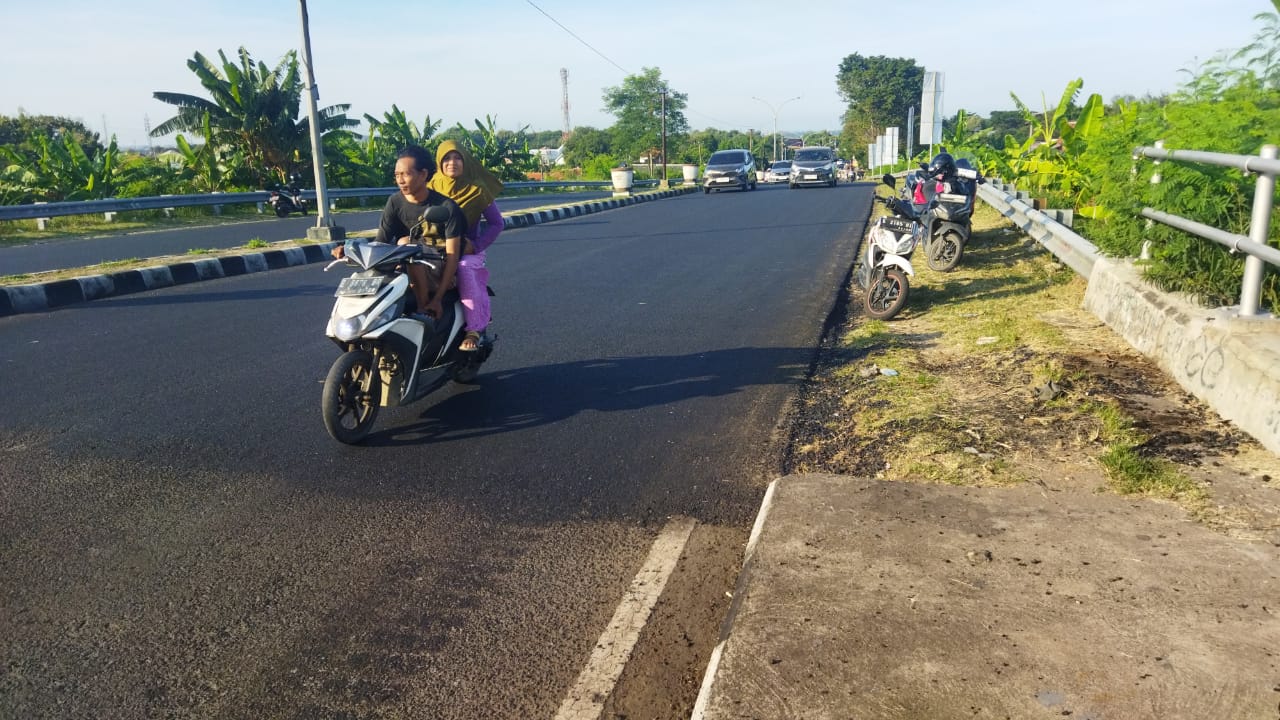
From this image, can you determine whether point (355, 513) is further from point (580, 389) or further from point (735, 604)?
point (580, 389)

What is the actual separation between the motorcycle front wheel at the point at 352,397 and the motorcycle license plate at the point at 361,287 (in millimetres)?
287

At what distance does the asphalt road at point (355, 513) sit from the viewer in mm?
2623

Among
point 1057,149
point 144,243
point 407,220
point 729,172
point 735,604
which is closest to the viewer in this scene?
point 735,604

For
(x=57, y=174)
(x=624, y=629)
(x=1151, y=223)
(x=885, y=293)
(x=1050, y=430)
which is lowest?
(x=624, y=629)

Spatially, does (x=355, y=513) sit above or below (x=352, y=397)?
below

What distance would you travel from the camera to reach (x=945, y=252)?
1026 centimetres

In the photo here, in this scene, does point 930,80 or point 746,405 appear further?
point 930,80

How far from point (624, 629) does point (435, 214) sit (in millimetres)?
2809

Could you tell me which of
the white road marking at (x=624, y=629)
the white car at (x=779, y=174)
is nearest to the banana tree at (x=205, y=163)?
the white road marking at (x=624, y=629)

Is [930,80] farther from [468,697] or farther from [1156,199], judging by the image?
[468,697]

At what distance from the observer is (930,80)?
2214 centimetres

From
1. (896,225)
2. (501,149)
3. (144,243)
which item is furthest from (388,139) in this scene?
(896,225)

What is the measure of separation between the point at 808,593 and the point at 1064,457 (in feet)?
5.81

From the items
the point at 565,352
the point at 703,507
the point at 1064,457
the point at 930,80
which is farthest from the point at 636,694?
the point at 930,80
